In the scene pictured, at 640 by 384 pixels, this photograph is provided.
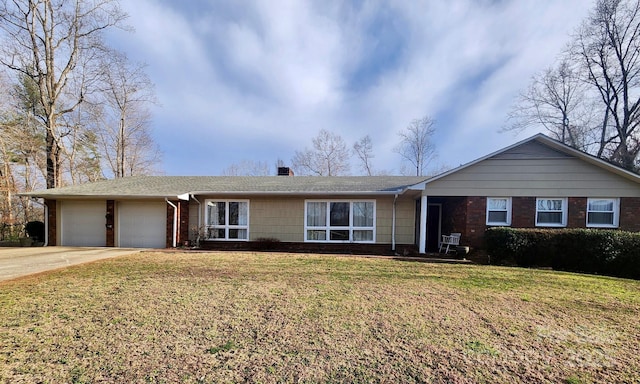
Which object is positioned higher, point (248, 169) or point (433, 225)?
point (248, 169)

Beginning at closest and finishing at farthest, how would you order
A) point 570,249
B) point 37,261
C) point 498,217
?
point 37,261
point 570,249
point 498,217

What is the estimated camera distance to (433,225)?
12.8m

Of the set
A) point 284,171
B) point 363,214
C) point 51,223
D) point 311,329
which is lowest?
point 51,223

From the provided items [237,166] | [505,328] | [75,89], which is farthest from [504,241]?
[237,166]

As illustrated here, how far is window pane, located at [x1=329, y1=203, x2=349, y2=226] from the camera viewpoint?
11.6 m

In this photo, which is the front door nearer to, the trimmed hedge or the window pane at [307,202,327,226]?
the trimmed hedge

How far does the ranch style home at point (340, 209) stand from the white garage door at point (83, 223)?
0.04 metres

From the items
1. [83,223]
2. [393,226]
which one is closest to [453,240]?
[393,226]

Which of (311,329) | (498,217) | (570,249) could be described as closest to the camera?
(311,329)

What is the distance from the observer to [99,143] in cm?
2362

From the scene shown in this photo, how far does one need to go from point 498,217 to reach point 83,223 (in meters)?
17.3

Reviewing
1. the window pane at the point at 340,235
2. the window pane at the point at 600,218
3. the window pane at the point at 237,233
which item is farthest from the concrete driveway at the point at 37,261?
the window pane at the point at 600,218

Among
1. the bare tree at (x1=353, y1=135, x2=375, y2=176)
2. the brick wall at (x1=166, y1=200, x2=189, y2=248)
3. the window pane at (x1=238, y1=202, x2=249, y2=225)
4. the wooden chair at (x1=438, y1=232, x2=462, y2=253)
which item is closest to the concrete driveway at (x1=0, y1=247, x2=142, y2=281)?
the brick wall at (x1=166, y1=200, x2=189, y2=248)

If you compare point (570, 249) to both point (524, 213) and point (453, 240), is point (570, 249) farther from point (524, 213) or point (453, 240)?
point (453, 240)
